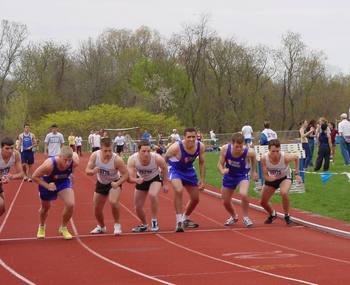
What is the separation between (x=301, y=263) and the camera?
9297 millimetres

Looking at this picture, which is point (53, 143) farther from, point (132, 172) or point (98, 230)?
point (132, 172)

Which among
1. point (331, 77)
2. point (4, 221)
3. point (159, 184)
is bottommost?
point (4, 221)

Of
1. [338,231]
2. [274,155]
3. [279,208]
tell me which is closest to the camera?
[338,231]

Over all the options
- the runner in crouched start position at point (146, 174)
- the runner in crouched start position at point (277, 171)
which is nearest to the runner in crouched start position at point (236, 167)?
the runner in crouched start position at point (277, 171)

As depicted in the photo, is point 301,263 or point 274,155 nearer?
point 301,263

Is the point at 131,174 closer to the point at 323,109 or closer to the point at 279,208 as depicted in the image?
the point at 279,208

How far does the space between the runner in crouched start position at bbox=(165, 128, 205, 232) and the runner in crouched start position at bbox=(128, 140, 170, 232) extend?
26 cm

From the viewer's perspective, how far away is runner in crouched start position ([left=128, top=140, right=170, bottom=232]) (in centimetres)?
1245

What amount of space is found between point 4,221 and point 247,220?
516cm

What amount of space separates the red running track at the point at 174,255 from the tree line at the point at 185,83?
5874 cm

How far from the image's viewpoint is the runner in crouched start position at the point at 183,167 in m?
12.7

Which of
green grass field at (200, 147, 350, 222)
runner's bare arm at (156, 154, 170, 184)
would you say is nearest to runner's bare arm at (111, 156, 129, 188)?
runner's bare arm at (156, 154, 170, 184)

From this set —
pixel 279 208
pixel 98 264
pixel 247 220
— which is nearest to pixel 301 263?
pixel 98 264

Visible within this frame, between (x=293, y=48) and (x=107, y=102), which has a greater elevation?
(x=293, y=48)
